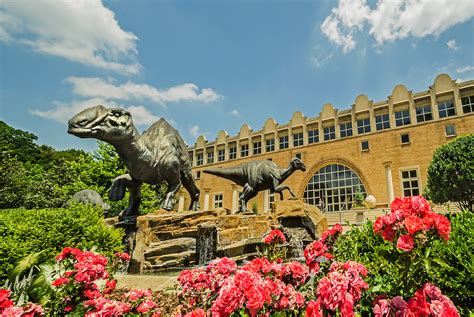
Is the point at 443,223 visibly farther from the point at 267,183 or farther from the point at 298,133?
the point at 298,133

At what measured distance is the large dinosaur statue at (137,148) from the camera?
18.7 ft

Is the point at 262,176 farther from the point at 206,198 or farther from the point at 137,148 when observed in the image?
the point at 206,198

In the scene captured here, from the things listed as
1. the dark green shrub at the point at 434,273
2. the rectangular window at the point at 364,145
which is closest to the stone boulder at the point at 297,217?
the dark green shrub at the point at 434,273

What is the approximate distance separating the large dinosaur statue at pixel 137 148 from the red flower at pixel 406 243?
18.5 feet

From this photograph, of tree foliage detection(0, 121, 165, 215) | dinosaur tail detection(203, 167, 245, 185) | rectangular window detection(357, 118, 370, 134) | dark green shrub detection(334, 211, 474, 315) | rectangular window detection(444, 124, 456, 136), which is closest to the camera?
dark green shrub detection(334, 211, 474, 315)

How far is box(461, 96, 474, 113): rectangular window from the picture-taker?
2400cm

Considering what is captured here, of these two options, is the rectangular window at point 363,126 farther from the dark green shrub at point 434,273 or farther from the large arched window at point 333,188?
the dark green shrub at point 434,273

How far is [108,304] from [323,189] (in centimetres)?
2911

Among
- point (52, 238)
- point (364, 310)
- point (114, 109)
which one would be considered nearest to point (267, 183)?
point (114, 109)

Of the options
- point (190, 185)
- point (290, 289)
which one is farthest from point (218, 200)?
point (290, 289)

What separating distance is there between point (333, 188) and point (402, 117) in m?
9.50

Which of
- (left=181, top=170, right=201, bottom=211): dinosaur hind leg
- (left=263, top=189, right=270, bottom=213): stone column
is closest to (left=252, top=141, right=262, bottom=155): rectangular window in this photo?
(left=263, top=189, right=270, bottom=213): stone column

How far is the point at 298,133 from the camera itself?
107 feet

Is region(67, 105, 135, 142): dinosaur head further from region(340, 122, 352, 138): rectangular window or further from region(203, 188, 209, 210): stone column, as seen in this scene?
region(203, 188, 209, 210): stone column
